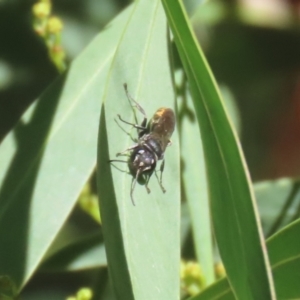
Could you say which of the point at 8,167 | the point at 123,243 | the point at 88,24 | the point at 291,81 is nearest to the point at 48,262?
the point at 8,167

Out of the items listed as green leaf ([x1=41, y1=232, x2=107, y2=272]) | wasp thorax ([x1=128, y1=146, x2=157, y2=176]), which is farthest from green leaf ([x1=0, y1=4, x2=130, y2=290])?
green leaf ([x1=41, y1=232, x2=107, y2=272])

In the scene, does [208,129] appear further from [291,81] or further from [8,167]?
[291,81]

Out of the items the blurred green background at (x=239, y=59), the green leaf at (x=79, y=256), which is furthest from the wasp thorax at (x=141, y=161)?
the blurred green background at (x=239, y=59)

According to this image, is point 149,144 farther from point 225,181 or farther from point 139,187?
point 225,181

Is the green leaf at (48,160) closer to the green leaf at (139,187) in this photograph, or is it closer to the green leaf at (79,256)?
the green leaf at (139,187)

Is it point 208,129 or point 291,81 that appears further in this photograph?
point 291,81
